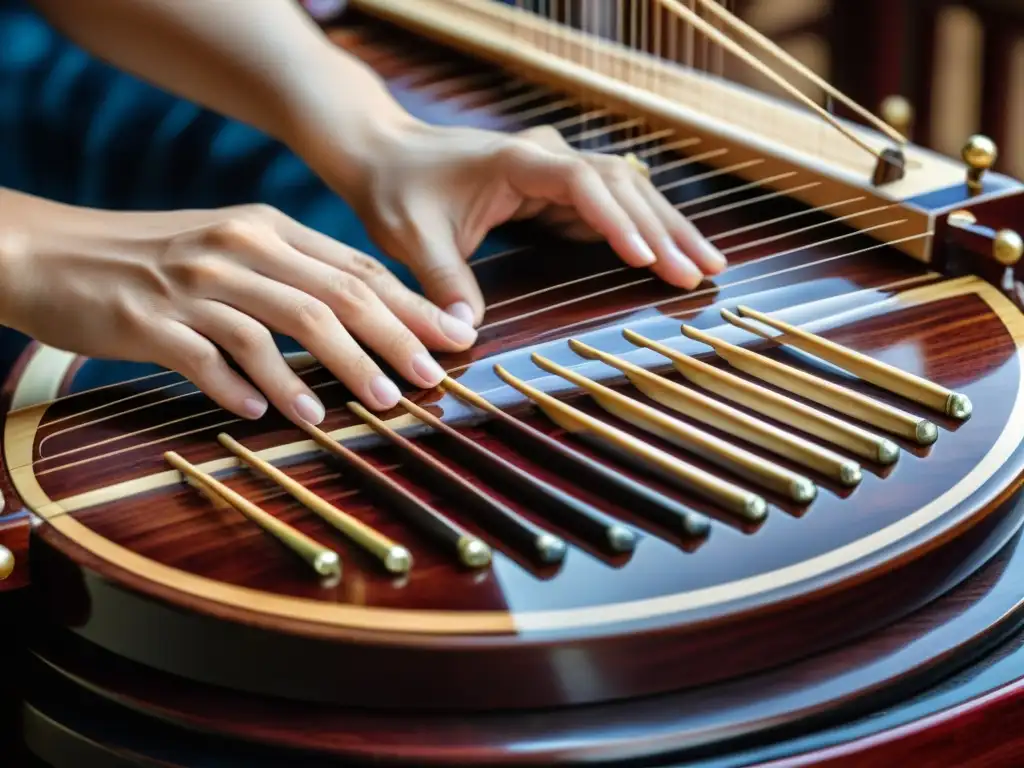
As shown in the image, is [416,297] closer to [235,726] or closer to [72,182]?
[235,726]

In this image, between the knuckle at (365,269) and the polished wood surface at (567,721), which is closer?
the polished wood surface at (567,721)

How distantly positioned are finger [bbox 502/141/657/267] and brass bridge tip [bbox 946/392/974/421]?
30 cm

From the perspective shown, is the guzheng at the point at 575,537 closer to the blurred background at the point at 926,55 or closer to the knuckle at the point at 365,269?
the knuckle at the point at 365,269

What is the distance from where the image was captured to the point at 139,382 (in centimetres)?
99

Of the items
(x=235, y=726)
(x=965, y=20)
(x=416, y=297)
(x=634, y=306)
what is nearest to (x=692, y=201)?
(x=634, y=306)

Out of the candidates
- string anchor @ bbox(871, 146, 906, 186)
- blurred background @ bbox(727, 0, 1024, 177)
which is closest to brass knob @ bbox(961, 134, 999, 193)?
string anchor @ bbox(871, 146, 906, 186)

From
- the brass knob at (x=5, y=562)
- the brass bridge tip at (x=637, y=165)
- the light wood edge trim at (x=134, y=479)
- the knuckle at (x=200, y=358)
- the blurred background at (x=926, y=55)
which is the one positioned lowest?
the blurred background at (x=926, y=55)

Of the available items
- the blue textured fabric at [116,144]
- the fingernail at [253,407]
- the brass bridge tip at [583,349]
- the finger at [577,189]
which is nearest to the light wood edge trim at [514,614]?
the fingernail at [253,407]

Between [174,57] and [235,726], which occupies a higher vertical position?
[174,57]

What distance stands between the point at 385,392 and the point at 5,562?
0.84 feet

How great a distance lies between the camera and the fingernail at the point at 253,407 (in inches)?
35.3

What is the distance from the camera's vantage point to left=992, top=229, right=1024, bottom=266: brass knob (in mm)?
1008

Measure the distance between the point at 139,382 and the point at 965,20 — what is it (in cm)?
209

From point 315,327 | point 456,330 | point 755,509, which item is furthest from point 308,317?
point 755,509
